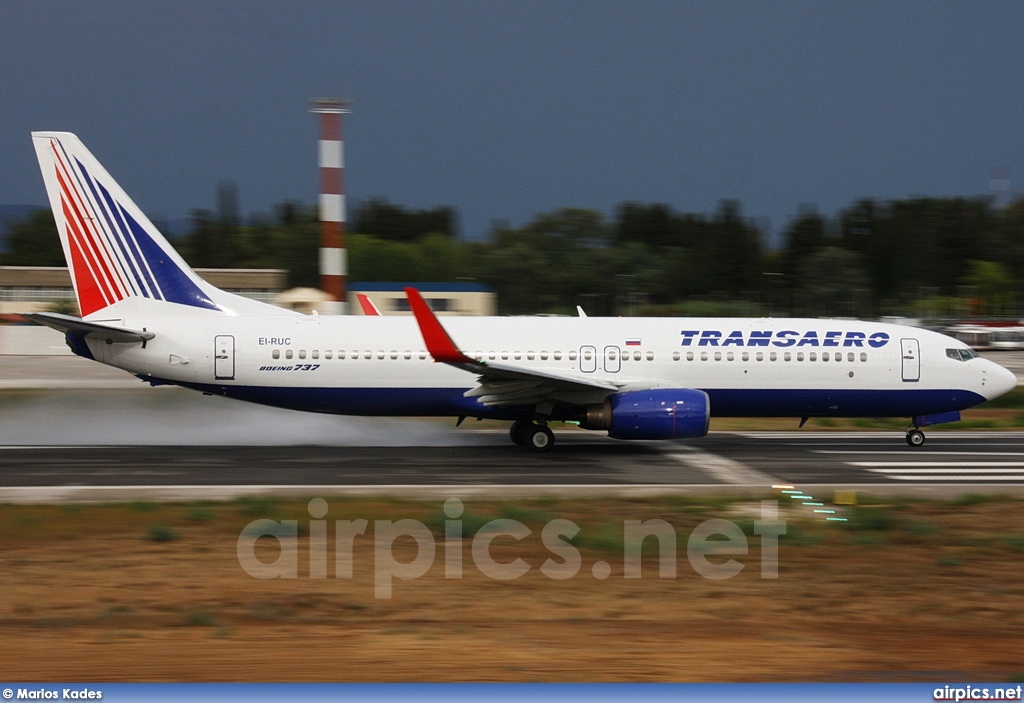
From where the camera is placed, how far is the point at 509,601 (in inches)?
419

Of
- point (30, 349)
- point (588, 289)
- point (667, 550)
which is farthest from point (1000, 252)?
point (667, 550)

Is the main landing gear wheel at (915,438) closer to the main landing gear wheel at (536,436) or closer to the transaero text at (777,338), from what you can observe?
the transaero text at (777,338)

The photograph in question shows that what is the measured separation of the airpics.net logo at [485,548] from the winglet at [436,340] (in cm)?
575

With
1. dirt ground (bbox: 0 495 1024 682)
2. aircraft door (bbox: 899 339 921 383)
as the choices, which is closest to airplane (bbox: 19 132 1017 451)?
aircraft door (bbox: 899 339 921 383)

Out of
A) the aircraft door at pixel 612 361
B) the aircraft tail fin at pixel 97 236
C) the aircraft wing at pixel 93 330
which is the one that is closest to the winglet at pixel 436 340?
the aircraft door at pixel 612 361

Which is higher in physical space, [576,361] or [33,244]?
[33,244]

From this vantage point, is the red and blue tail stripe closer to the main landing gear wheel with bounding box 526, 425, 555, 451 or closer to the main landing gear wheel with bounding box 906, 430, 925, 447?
the main landing gear wheel with bounding box 526, 425, 555, 451

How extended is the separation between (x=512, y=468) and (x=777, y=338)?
7.08 m

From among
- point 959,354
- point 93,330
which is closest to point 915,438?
point 959,354

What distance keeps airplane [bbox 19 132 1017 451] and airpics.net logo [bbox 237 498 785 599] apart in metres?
7.24

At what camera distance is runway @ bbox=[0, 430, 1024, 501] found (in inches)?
675

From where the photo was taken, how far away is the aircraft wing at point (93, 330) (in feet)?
66.4

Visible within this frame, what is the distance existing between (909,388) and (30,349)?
48.2 meters

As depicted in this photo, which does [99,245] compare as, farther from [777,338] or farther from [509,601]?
[509,601]
